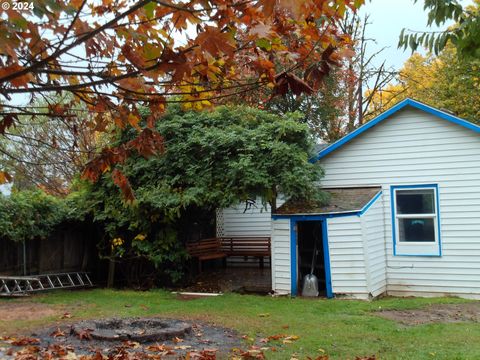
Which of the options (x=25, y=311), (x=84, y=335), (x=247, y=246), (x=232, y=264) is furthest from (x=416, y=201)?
(x=25, y=311)

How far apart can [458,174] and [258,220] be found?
8428 millimetres

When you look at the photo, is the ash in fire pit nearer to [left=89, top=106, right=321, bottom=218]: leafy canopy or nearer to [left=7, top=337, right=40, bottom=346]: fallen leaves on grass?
[left=7, top=337, right=40, bottom=346]: fallen leaves on grass

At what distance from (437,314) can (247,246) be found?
9.36 metres

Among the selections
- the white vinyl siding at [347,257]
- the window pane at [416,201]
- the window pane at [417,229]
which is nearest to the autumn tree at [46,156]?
the white vinyl siding at [347,257]

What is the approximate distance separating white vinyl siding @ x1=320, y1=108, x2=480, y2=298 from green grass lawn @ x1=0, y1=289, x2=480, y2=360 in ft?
3.26

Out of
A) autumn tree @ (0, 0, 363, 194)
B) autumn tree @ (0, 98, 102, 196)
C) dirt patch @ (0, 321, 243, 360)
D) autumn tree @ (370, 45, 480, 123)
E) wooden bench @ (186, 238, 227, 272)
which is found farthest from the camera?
autumn tree @ (370, 45, 480, 123)

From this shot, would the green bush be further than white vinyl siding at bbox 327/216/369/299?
Yes

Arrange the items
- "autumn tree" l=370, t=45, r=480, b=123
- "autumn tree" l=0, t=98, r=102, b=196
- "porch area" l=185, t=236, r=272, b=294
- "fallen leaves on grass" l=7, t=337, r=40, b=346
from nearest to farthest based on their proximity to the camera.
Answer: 1. "fallen leaves on grass" l=7, t=337, r=40, b=346
2. "porch area" l=185, t=236, r=272, b=294
3. "autumn tree" l=0, t=98, r=102, b=196
4. "autumn tree" l=370, t=45, r=480, b=123

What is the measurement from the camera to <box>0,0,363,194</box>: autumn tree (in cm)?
298

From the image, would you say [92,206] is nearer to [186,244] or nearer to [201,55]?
[186,244]

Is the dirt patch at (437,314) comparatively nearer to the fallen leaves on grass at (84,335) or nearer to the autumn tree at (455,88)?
the fallen leaves on grass at (84,335)

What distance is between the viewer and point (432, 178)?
1258 cm

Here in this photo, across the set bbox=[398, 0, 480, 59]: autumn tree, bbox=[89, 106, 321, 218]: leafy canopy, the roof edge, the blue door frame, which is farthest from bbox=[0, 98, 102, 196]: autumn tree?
bbox=[398, 0, 480, 59]: autumn tree

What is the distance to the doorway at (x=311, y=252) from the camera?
13039mm
